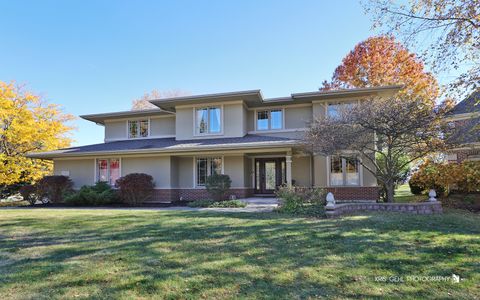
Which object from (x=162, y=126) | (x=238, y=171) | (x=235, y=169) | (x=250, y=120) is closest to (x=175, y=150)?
(x=235, y=169)

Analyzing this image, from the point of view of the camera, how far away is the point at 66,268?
4.53 meters

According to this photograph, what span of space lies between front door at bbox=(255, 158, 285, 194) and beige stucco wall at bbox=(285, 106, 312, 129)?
2022mm

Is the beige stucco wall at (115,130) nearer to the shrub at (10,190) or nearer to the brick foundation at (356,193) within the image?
the shrub at (10,190)

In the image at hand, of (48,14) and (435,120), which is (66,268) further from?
(48,14)

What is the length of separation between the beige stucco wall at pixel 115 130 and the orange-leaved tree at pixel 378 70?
17.2 m

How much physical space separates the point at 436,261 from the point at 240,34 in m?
14.2

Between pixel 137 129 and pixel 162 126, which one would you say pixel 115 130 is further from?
pixel 162 126

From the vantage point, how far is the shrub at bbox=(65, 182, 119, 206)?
47.9ft

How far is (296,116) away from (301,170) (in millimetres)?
2970

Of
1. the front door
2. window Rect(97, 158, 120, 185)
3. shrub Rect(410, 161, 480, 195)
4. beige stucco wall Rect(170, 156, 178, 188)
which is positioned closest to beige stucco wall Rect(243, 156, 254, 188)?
the front door

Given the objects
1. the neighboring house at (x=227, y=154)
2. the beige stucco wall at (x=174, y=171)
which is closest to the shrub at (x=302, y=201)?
the neighboring house at (x=227, y=154)

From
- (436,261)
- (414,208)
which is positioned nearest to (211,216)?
(436,261)

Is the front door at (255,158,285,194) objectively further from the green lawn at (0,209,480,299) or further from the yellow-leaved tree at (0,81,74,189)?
the yellow-leaved tree at (0,81,74,189)

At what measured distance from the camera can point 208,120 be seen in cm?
1625
